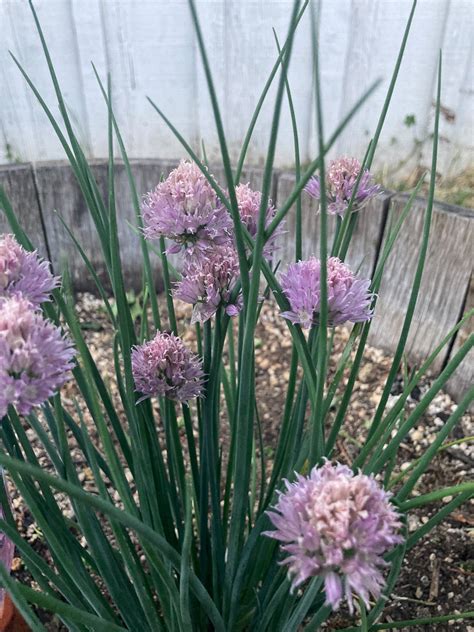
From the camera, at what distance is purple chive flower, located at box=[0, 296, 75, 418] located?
0.33 metres

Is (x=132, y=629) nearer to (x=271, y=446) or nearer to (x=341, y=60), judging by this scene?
(x=271, y=446)

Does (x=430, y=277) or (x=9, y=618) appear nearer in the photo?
(x=9, y=618)

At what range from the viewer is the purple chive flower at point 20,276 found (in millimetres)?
416

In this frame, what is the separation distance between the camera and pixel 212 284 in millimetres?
501

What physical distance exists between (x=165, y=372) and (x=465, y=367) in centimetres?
91

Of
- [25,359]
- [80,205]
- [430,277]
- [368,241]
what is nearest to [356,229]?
[368,241]

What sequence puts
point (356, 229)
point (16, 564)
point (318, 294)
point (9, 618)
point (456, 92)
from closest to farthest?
1. point (318, 294)
2. point (9, 618)
3. point (16, 564)
4. point (356, 229)
5. point (456, 92)

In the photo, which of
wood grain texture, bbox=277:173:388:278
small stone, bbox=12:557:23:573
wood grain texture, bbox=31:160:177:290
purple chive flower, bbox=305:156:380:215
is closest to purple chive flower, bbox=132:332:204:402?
purple chive flower, bbox=305:156:380:215

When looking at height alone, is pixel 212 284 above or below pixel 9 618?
above

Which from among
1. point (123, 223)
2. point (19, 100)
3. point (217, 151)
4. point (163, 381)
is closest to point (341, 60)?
point (217, 151)

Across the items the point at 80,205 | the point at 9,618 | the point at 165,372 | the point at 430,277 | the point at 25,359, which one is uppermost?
the point at 25,359

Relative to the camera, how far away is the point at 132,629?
61 centimetres

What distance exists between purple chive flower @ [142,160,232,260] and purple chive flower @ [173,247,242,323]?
0.4 inches

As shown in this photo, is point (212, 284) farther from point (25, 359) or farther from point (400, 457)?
point (400, 457)
